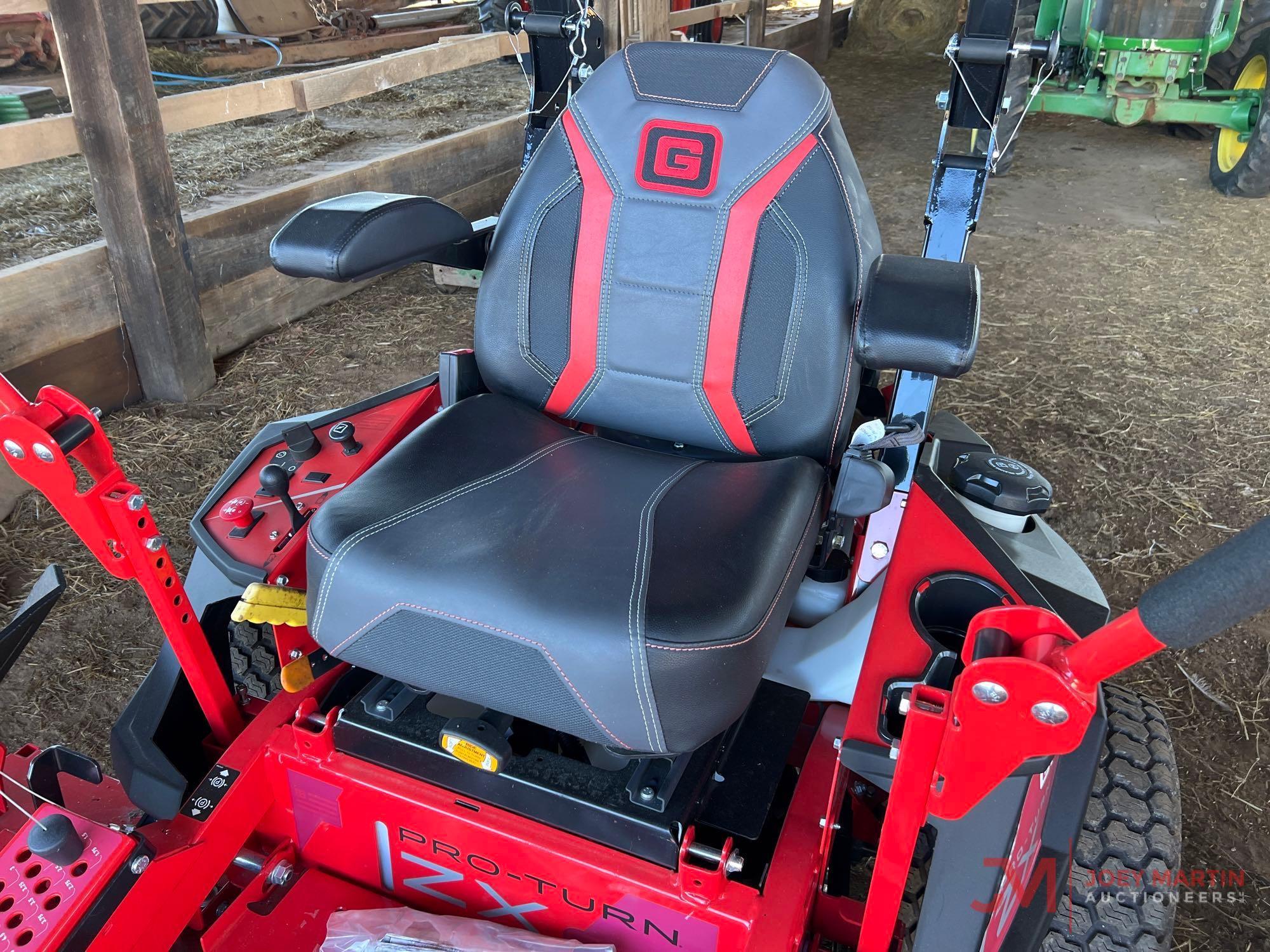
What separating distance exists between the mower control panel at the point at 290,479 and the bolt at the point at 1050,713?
1006 millimetres

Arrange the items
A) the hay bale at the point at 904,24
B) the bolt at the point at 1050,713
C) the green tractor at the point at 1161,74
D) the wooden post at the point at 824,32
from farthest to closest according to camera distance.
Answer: the hay bale at the point at 904,24 → the wooden post at the point at 824,32 → the green tractor at the point at 1161,74 → the bolt at the point at 1050,713

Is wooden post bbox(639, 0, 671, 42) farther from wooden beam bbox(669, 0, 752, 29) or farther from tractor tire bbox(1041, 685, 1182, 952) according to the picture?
tractor tire bbox(1041, 685, 1182, 952)

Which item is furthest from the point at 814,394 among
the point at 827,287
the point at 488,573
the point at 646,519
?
the point at 488,573

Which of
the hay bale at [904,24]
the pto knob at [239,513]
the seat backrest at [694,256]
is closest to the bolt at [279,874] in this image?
the pto knob at [239,513]

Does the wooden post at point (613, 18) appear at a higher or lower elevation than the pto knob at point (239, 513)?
higher

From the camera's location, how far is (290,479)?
61.5 inches

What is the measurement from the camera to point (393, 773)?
4.24 ft

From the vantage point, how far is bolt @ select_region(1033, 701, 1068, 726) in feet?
2.55

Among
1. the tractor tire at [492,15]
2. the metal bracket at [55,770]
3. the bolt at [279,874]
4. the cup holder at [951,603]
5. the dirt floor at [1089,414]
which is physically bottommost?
the dirt floor at [1089,414]

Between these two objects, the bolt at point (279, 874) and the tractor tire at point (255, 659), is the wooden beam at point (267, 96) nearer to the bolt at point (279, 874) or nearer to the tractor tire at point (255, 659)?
the tractor tire at point (255, 659)

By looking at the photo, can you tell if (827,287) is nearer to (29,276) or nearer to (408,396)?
(408,396)

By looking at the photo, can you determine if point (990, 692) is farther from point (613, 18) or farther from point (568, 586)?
point (613, 18)

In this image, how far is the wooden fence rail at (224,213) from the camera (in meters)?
2.51

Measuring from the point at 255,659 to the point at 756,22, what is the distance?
5998 mm
